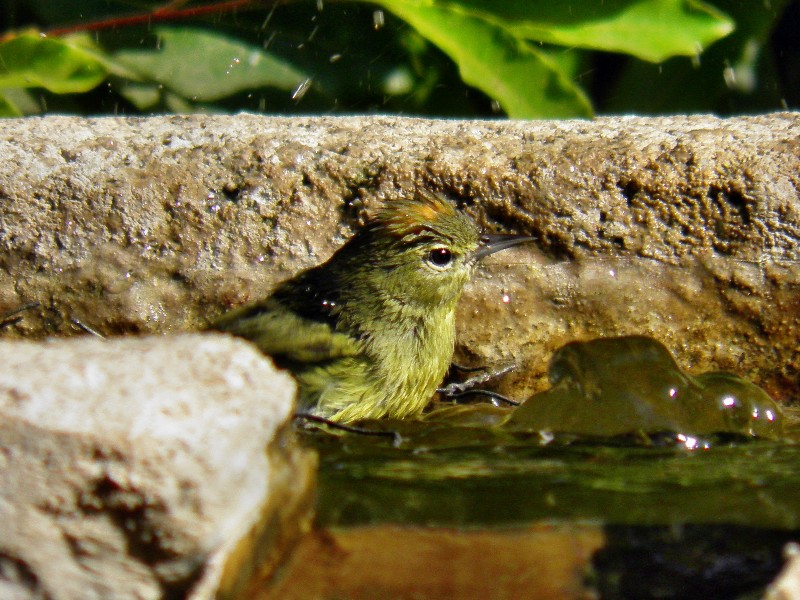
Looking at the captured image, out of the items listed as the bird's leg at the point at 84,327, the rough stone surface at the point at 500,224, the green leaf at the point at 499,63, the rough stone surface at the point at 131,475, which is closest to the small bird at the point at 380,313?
the rough stone surface at the point at 500,224

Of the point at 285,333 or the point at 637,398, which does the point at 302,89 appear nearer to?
the point at 285,333

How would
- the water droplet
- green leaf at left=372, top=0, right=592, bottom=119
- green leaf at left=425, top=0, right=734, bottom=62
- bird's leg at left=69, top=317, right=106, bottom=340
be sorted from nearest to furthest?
bird's leg at left=69, top=317, right=106, bottom=340
green leaf at left=372, top=0, right=592, bottom=119
green leaf at left=425, top=0, right=734, bottom=62
the water droplet

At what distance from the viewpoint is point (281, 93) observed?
5.25 meters

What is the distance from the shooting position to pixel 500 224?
4.06 m

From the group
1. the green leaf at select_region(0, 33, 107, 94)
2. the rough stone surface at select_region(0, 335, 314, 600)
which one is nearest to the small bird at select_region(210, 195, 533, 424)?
the green leaf at select_region(0, 33, 107, 94)

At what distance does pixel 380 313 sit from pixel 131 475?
2.50m

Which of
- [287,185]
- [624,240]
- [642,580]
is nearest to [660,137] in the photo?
[624,240]

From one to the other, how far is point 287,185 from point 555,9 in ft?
5.36

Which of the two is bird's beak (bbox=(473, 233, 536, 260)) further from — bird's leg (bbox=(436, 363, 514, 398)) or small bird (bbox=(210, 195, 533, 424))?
bird's leg (bbox=(436, 363, 514, 398))

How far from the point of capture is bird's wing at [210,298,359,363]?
3.76m

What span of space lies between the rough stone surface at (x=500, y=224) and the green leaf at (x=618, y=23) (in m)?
0.83

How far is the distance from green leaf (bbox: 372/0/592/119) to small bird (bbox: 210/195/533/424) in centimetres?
91

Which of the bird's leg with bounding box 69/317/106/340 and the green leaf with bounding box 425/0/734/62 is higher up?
the green leaf with bounding box 425/0/734/62

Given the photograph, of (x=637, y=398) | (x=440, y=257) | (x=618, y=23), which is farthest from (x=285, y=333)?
(x=618, y=23)
